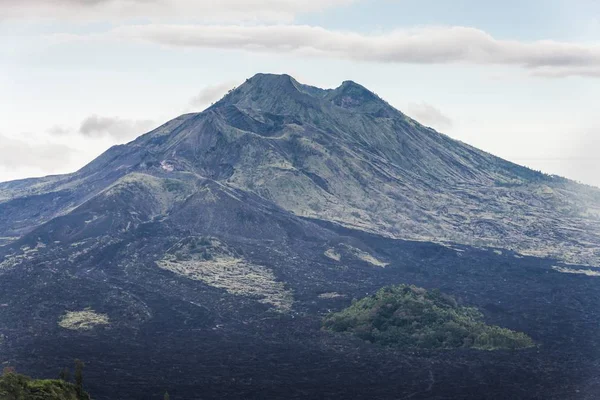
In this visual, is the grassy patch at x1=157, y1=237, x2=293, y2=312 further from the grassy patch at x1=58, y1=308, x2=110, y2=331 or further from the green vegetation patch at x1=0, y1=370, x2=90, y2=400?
the green vegetation patch at x1=0, y1=370, x2=90, y2=400

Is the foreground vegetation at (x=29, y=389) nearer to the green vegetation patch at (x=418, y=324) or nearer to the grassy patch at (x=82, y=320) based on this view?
the grassy patch at (x=82, y=320)

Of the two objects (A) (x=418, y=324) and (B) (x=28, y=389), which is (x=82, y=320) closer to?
(A) (x=418, y=324)

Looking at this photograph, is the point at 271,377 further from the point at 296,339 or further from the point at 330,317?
the point at 330,317

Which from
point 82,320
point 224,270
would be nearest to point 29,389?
point 82,320

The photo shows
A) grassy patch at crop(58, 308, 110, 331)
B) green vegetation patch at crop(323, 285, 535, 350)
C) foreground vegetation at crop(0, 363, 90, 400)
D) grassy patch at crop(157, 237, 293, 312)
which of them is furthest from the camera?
grassy patch at crop(157, 237, 293, 312)

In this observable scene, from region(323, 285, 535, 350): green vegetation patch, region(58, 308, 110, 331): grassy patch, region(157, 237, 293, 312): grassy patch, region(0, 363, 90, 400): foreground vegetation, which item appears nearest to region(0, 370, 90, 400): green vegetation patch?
region(0, 363, 90, 400): foreground vegetation

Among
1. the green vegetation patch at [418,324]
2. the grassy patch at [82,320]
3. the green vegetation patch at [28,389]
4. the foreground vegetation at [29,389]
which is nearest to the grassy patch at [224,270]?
the green vegetation patch at [418,324]

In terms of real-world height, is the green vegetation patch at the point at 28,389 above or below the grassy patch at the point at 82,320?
above

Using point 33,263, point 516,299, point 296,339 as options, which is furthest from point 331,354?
point 33,263
